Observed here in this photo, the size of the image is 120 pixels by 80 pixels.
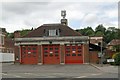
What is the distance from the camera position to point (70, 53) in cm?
4209

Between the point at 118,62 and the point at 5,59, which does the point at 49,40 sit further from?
the point at 5,59

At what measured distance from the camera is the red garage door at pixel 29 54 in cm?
4256

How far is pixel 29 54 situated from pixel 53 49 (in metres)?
3.52

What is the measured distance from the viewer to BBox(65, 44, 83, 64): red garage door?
42.0 m

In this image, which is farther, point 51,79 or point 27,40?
point 27,40

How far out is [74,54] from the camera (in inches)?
1652

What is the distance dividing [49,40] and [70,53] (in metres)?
3.49

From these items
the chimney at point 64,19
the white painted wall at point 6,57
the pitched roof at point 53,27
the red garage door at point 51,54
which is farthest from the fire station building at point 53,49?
the white painted wall at point 6,57

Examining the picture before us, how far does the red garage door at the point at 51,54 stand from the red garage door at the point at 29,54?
1.29m

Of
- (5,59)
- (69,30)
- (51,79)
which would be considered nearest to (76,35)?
(69,30)

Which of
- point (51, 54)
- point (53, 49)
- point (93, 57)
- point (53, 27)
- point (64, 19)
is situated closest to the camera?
point (51, 54)

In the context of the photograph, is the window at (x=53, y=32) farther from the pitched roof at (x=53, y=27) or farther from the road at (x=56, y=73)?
the road at (x=56, y=73)

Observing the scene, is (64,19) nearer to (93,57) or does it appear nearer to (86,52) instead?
(93,57)

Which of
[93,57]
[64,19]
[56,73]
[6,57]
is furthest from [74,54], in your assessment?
[6,57]
